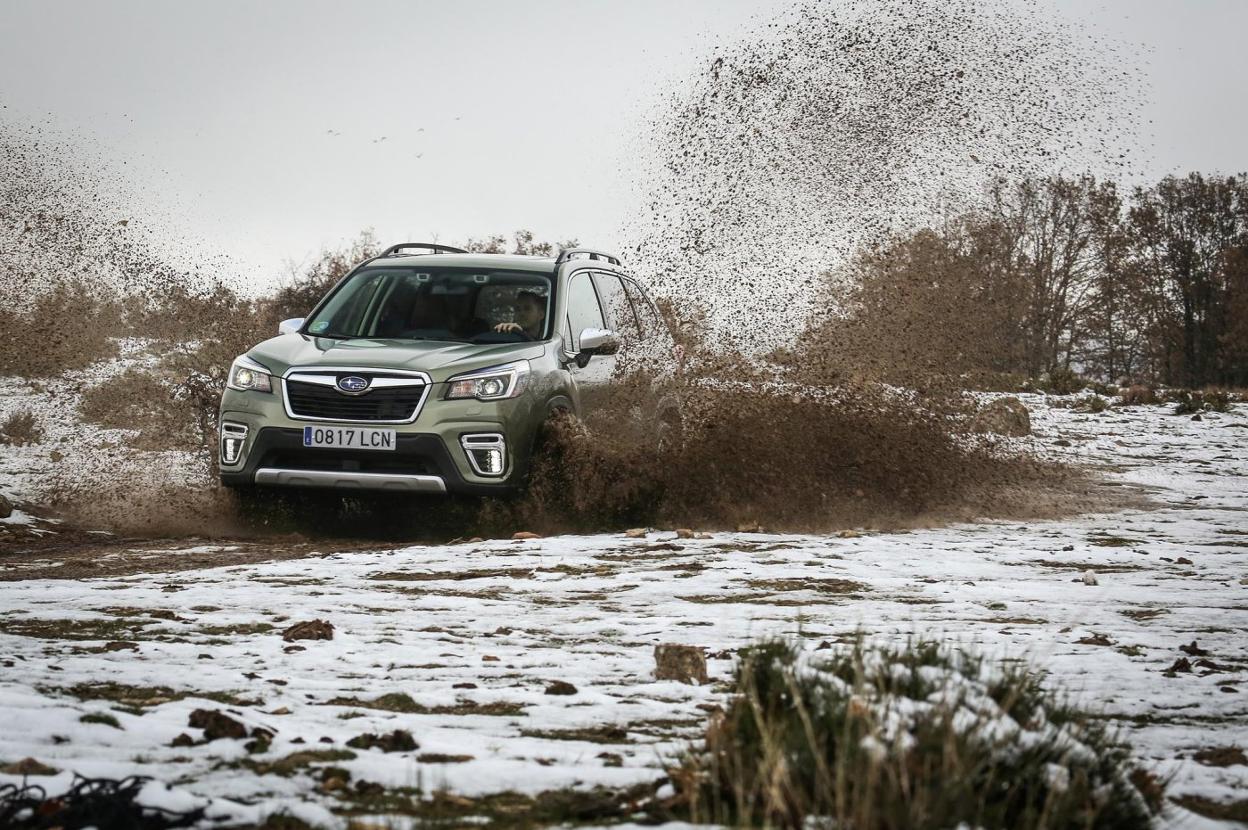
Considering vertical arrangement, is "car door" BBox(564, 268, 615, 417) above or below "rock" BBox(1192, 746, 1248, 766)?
above

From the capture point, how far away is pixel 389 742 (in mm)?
3406

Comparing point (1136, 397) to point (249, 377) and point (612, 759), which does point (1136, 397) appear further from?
point (612, 759)

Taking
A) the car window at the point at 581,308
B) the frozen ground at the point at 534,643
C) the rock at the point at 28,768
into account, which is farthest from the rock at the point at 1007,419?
the rock at the point at 28,768

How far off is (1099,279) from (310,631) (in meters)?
35.3

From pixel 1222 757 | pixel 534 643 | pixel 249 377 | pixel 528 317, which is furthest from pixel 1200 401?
pixel 1222 757

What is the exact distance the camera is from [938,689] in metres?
3.09

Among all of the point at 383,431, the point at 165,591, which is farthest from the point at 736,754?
the point at 383,431

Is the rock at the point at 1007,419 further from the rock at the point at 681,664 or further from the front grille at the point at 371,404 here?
the rock at the point at 681,664

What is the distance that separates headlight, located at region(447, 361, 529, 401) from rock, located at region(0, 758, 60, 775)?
5492 millimetres

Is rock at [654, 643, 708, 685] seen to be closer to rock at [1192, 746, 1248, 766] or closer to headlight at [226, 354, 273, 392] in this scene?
rock at [1192, 746, 1248, 766]

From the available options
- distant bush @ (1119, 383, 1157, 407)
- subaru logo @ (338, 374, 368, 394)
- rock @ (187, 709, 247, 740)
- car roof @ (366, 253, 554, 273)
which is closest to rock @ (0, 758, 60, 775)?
rock @ (187, 709, 247, 740)

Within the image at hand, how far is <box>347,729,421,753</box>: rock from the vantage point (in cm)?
337

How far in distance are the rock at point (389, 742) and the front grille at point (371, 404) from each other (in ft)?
16.4

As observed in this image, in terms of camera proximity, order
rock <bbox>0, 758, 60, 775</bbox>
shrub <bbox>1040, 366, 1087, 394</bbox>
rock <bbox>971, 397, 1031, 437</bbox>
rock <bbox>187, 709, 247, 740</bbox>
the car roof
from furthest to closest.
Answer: shrub <bbox>1040, 366, 1087, 394</bbox>, rock <bbox>971, 397, 1031, 437</bbox>, the car roof, rock <bbox>187, 709, 247, 740</bbox>, rock <bbox>0, 758, 60, 775</bbox>
